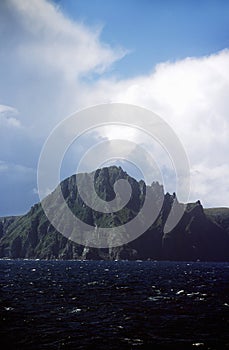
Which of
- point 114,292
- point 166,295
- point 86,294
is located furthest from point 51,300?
point 166,295

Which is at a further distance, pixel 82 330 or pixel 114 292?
pixel 114 292

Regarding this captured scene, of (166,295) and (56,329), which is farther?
(166,295)

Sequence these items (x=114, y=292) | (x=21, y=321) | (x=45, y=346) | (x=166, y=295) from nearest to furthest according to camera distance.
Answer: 1. (x=45, y=346)
2. (x=21, y=321)
3. (x=166, y=295)
4. (x=114, y=292)

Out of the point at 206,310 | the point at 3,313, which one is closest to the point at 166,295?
the point at 206,310

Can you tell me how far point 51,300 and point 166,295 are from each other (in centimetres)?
1914

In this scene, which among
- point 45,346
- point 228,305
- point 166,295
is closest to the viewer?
point 45,346

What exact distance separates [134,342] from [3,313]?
19.5 m

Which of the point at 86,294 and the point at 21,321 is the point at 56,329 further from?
the point at 86,294

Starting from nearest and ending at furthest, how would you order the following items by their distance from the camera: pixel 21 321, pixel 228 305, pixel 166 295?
pixel 21 321, pixel 228 305, pixel 166 295

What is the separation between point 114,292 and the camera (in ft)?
220

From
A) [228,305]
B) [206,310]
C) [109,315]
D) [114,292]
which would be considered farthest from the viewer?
[114,292]

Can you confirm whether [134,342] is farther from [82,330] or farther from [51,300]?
[51,300]

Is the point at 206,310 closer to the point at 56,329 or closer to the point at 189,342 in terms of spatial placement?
the point at 189,342

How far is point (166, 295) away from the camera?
62.7 m
